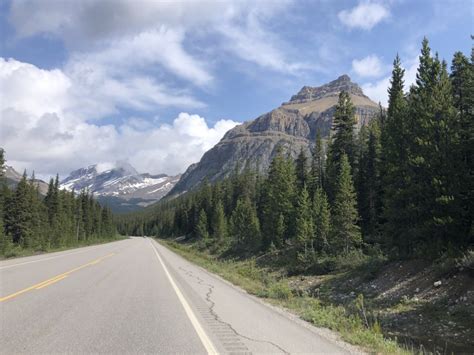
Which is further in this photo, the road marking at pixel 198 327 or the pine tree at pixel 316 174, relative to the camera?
the pine tree at pixel 316 174

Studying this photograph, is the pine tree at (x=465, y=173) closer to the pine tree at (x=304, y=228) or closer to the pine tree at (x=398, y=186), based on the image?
the pine tree at (x=398, y=186)

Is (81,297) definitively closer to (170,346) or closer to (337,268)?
(170,346)

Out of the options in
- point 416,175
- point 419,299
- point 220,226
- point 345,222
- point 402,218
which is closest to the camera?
point 419,299

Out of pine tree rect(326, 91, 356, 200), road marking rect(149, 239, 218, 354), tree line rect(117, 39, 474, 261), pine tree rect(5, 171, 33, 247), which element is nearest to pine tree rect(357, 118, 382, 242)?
tree line rect(117, 39, 474, 261)

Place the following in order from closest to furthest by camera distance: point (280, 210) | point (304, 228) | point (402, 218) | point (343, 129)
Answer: point (402, 218)
point (304, 228)
point (343, 129)
point (280, 210)

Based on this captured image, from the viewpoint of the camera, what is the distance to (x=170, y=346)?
652 cm

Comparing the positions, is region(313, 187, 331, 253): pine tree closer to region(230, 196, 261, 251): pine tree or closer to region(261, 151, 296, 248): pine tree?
region(261, 151, 296, 248): pine tree

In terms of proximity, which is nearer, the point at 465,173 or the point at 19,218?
the point at 465,173

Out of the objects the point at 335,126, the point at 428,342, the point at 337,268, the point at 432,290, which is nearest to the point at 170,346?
the point at 428,342

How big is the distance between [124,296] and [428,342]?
9.17m

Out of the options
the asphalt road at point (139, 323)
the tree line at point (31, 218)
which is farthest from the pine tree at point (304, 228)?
the tree line at point (31, 218)

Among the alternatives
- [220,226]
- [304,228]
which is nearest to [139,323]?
[304,228]

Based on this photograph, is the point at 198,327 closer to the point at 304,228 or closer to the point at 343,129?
the point at 304,228

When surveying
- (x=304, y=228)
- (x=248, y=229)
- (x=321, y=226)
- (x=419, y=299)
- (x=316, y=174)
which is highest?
(x=316, y=174)
